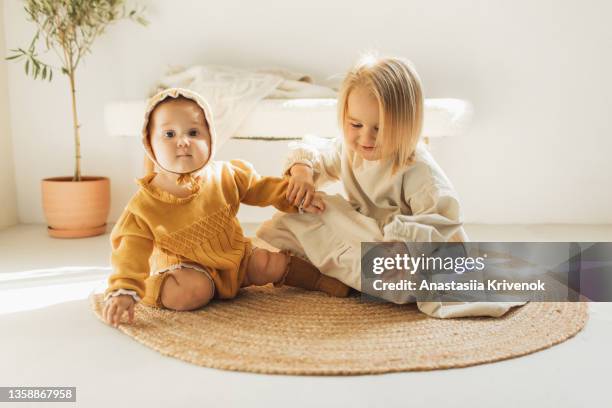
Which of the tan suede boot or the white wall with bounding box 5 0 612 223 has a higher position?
the white wall with bounding box 5 0 612 223

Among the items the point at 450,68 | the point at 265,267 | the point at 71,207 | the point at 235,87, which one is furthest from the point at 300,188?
the point at 450,68

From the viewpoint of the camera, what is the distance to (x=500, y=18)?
2037mm

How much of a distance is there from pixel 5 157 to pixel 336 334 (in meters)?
1.60

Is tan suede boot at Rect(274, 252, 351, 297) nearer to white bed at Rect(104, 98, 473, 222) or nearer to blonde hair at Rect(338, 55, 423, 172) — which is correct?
blonde hair at Rect(338, 55, 423, 172)

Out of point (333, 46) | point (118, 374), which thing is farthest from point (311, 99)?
point (118, 374)

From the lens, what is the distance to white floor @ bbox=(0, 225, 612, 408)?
0.77 m

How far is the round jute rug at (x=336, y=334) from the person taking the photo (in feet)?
2.87

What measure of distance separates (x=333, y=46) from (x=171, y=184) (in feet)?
3.77

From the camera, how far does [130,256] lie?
103 cm

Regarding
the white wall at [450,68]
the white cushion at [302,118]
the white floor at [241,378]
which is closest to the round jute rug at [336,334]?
the white floor at [241,378]

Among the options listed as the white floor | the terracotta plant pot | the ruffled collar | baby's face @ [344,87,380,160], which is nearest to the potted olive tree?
the terracotta plant pot

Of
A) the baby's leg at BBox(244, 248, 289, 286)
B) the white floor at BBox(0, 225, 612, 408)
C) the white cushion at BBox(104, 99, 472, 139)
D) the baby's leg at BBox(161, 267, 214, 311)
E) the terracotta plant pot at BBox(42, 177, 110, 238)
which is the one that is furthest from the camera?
the terracotta plant pot at BBox(42, 177, 110, 238)

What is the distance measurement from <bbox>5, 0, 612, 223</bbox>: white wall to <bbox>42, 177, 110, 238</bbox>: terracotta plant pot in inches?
9.5

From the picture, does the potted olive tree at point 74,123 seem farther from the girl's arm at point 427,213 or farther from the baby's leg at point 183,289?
the girl's arm at point 427,213
